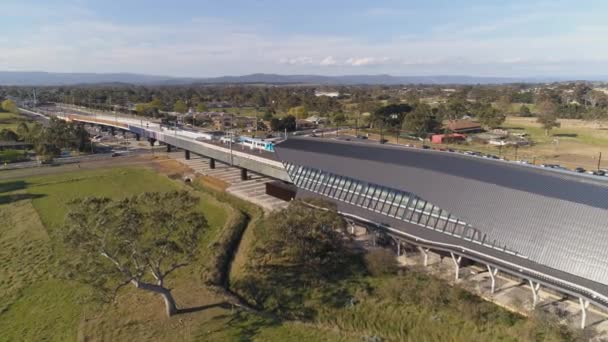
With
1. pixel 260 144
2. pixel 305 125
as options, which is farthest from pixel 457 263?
pixel 305 125

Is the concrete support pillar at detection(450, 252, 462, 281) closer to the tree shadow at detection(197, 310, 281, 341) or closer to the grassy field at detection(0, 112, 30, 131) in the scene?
the tree shadow at detection(197, 310, 281, 341)

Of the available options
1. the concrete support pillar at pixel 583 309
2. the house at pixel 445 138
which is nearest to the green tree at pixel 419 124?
the house at pixel 445 138

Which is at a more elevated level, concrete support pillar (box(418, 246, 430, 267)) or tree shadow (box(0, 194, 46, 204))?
concrete support pillar (box(418, 246, 430, 267))

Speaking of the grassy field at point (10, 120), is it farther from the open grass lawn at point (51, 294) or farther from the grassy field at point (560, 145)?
the grassy field at point (560, 145)

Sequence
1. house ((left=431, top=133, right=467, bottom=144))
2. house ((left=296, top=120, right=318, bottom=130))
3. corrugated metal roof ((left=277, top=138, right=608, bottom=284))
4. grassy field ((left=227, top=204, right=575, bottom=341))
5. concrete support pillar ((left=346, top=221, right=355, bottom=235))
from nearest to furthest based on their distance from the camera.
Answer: grassy field ((left=227, top=204, right=575, bottom=341))
corrugated metal roof ((left=277, top=138, right=608, bottom=284))
concrete support pillar ((left=346, top=221, right=355, bottom=235))
house ((left=431, top=133, right=467, bottom=144))
house ((left=296, top=120, right=318, bottom=130))

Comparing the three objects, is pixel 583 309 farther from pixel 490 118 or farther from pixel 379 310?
pixel 490 118

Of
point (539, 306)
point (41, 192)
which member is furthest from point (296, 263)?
point (41, 192)

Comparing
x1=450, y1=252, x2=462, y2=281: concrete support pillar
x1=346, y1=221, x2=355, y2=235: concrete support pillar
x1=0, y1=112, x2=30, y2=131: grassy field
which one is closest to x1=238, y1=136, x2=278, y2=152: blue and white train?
x1=346, y1=221, x2=355, y2=235: concrete support pillar
